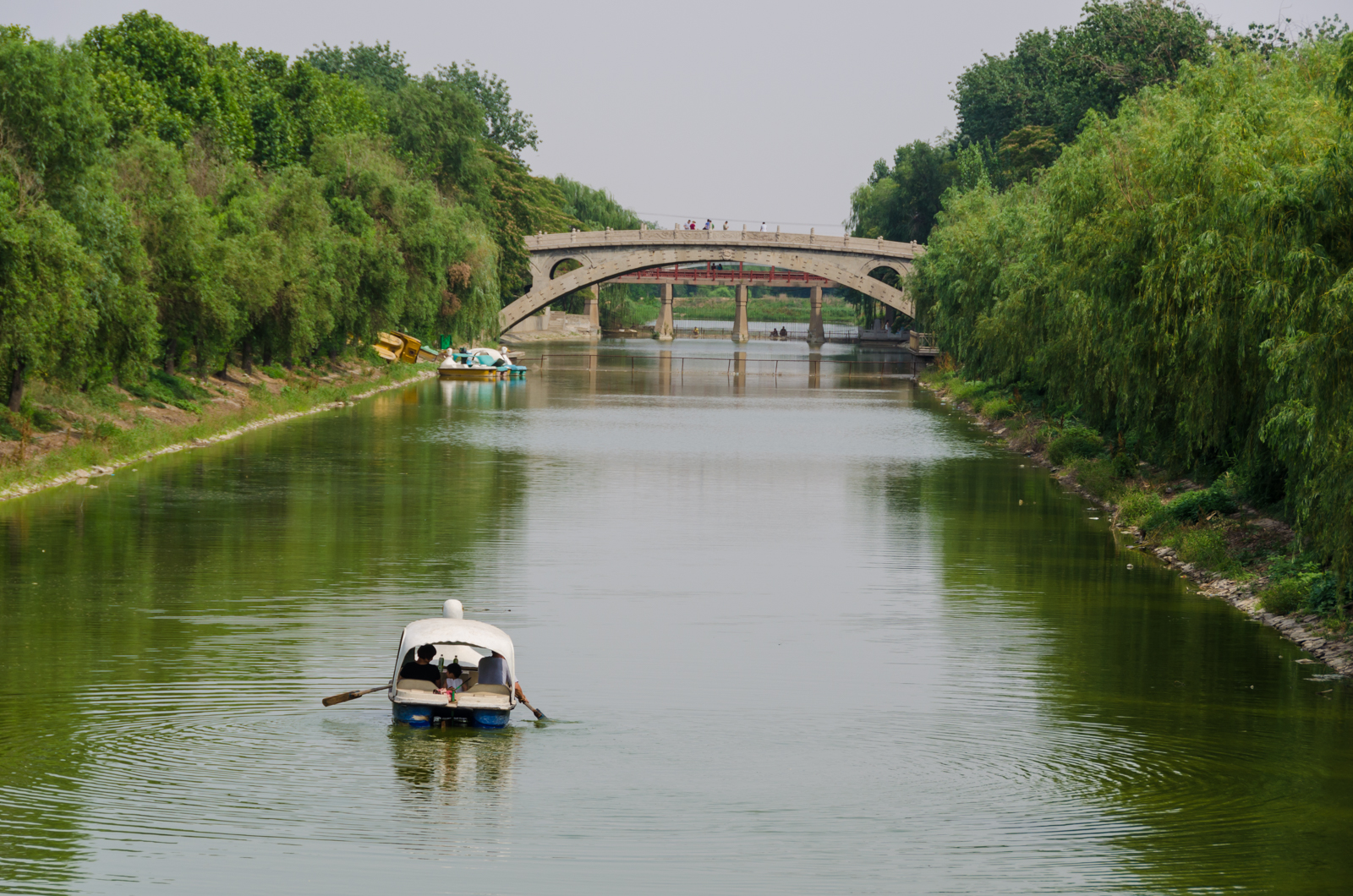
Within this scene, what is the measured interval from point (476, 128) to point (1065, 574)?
72.7 meters

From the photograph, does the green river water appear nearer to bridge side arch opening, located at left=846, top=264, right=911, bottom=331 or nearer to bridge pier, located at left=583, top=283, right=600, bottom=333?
bridge side arch opening, located at left=846, top=264, right=911, bottom=331

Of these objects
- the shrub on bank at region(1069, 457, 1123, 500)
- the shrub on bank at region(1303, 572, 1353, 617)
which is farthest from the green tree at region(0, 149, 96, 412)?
the shrub on bank at region(1303, 572, 1353, 617)

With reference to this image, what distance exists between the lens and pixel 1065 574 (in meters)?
27.9

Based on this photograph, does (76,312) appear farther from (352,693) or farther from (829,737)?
(829,737)

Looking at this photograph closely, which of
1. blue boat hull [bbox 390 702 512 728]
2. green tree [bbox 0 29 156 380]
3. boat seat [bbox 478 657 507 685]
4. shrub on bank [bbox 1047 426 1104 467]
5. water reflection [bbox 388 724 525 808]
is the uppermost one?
green tree [bbox 0 29 156 380]

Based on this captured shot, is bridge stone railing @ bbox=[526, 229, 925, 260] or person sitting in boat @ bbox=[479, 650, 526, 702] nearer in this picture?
person sitting in boat @ bbox=[479, 650, 526, 702]

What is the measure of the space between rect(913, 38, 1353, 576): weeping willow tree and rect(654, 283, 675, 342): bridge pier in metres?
101

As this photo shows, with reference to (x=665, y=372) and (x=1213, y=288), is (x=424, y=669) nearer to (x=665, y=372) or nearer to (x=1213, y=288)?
(x=1213, y=288)

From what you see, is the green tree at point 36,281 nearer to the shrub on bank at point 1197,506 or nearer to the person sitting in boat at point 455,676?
the person sitting in boat at point 455,676

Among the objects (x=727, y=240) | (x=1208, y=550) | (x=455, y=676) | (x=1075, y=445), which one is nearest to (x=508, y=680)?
(x=455, y=676)

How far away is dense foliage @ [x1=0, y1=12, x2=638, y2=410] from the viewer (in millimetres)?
34406

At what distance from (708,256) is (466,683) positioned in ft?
334

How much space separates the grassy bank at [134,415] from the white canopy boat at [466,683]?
62.4 ft

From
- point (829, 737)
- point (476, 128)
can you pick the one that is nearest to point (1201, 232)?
point (829, 737)
